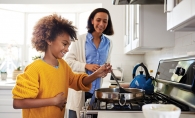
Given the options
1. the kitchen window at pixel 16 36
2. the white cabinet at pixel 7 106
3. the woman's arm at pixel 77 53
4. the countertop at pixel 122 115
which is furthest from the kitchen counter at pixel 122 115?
the kitchen window at pixel 16 36

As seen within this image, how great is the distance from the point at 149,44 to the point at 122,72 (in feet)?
4.19

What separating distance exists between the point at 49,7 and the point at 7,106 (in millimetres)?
1439

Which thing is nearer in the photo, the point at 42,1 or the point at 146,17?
the point at 146,17

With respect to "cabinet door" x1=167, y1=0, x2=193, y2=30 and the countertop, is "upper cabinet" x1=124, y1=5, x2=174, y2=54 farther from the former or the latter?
the countertop

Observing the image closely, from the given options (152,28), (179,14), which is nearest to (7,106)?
(152,28)

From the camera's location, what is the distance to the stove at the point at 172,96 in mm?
827

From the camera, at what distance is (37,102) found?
94cm

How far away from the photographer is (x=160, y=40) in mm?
1438

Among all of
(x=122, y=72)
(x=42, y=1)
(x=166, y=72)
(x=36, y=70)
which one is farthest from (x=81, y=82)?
(x=42, y=1)

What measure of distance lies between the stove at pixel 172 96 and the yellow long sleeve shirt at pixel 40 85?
0.70ft

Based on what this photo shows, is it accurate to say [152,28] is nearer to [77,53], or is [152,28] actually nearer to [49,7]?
[77,53]

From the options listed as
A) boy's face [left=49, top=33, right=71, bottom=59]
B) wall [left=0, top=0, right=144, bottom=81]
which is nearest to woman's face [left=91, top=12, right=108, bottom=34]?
boy's face [left=49, top=33, right=71, bottom=59]

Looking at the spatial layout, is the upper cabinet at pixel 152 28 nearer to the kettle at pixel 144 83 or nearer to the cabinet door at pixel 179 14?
the kettle at pixel 144 83

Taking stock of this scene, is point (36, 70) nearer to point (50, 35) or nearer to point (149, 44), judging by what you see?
point (50, 35)
